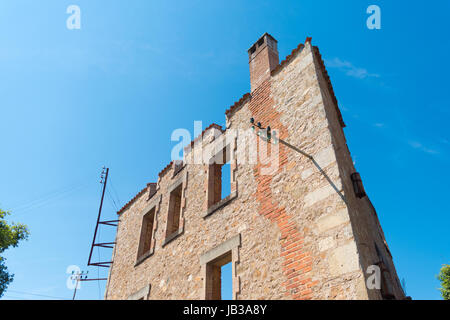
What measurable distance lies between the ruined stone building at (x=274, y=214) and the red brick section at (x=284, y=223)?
20mm

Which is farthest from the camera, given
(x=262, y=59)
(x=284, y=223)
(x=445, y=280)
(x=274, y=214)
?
(x=445, y=280)

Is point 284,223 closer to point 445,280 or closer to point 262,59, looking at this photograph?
point 262,59

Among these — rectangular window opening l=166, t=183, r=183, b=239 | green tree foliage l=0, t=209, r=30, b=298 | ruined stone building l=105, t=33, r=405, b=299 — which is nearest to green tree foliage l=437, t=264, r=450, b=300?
ruined stone building l=105, t=33, r=405, b=299

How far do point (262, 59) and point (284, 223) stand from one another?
16.3 feet

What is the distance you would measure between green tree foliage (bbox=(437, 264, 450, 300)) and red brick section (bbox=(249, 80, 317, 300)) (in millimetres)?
17374

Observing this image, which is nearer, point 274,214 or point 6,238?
point 274,214

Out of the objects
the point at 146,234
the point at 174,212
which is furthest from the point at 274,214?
the point at 146,234

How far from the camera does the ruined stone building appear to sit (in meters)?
4.89

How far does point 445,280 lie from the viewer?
58.6 ft

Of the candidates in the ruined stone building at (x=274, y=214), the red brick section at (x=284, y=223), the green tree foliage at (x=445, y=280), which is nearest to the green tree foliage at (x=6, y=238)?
the ruined stone building at (x=274, y=214)

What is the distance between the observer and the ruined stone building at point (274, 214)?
4.89 metres

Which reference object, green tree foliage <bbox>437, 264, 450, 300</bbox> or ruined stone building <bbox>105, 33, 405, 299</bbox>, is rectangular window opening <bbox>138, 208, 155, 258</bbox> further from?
green tree foliage <bbox>437, 264, 450, 300</bbox>

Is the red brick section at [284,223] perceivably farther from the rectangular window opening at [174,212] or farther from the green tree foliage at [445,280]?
the green tree foliage at [445,280]
